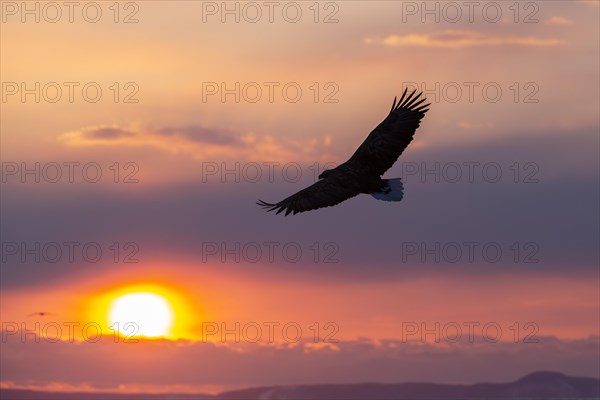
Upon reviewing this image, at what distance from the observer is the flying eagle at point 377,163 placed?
190 ft

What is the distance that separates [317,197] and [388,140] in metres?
4.79

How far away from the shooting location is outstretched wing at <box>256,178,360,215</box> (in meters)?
58.6

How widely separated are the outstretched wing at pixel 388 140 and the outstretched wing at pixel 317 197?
159 centimetres

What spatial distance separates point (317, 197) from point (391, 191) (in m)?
4.21

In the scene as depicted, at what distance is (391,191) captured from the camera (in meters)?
57.2

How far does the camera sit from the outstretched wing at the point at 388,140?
5781 cm

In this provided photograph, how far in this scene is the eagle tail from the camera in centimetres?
5703

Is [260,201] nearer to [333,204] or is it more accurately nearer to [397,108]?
[333,204]

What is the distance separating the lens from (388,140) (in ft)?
190

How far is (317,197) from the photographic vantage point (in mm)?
59219

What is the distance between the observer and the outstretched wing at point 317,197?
5856cm

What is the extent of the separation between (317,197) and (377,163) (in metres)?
3.72

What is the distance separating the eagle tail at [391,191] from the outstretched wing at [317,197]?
162 cm

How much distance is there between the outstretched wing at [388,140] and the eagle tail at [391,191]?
819 mm
